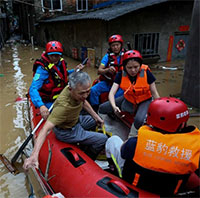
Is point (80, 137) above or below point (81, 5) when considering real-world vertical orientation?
below

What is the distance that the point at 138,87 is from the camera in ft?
10.4

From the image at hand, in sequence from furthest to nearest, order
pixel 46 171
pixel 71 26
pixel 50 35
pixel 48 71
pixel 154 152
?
pixel 50 35 < pixel 71 26 < pixel 48 71 < pixel 46 171 < pixel 154 152

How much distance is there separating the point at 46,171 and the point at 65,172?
1.04 feet

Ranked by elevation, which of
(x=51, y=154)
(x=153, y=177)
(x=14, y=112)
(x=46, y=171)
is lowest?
(x=14, y=112)

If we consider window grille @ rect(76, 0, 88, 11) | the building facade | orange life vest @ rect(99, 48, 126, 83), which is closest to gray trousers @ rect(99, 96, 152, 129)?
orange life vest @ rect(99, 48, 126, 83)

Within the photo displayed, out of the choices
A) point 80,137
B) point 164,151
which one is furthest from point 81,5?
point 164,151

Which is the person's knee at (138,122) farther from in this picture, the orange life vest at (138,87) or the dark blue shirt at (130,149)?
the dark blue shirt at (130,149)

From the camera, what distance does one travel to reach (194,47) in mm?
5102

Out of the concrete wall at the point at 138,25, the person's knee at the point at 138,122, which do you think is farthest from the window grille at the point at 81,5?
the person's knee at the point at 138,122

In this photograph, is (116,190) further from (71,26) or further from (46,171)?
(71,26)

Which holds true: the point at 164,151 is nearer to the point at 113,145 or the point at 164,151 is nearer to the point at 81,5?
the point at 113,145

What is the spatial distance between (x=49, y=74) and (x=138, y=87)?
1.57m

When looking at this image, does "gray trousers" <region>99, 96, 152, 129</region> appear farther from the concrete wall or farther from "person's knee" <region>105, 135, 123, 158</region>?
the concrete wall

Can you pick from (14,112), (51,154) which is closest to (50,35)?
(14,112)
